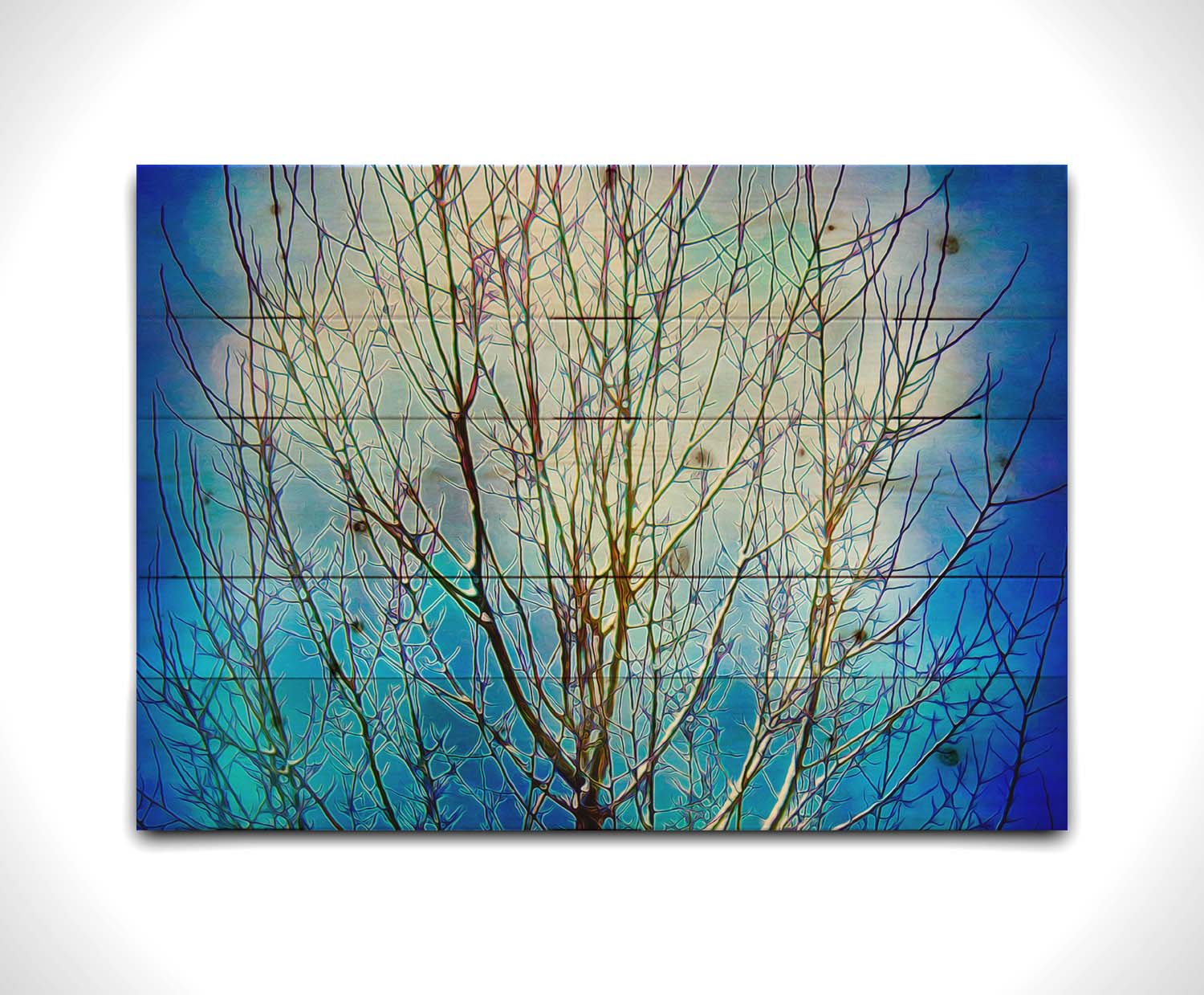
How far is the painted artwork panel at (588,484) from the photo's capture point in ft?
6.25

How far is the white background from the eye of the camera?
76.2 inches

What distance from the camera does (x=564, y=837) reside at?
194cm

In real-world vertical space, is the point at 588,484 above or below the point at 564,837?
above

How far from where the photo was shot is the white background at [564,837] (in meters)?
1.93

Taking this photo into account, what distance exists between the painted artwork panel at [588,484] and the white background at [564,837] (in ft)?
0.26

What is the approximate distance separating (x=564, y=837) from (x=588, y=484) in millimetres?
694

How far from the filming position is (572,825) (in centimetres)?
192

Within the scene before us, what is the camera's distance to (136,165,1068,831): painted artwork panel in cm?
191

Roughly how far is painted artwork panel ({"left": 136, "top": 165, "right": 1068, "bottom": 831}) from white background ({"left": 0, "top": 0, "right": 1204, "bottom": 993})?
80mm
